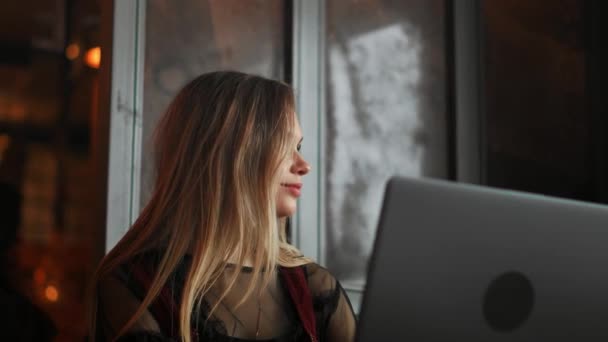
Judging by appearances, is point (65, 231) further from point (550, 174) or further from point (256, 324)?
point (550, 174)

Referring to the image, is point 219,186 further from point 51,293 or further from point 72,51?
point 72,51

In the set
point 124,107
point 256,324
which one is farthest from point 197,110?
point 124,107

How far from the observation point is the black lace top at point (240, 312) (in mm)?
1400

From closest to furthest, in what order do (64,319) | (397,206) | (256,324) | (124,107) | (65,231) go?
(397,206)
(256,324)
(124,107)
(64,319)
(65,231)

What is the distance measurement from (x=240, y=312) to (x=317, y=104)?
1153 millimetres

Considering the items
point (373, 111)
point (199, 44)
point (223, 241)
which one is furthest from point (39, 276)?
point (223, 241)

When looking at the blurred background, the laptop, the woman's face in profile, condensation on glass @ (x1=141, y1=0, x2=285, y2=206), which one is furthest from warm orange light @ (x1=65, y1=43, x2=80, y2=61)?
the laptop

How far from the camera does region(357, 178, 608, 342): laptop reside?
32.3 inches

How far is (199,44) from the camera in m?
2.34

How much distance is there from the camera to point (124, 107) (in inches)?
83.7

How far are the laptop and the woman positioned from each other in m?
0.64

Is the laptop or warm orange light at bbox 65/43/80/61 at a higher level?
warm orange light at bbox 65/43/80/61

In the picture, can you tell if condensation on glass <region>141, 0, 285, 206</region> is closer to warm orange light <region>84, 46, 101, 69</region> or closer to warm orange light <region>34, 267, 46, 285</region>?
warm orange light <region>84, 46, 101, 69</region>

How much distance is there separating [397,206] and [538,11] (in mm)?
2474
